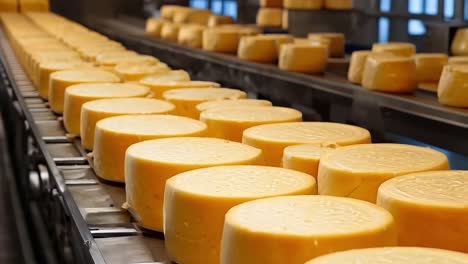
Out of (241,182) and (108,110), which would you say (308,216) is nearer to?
(241,182)

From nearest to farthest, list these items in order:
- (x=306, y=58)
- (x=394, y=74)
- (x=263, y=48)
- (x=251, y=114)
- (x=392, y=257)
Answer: (x=392, y=257) < (x=251, y=114) < (x=394, y=74) < (x=306, y=58) < (x=263, y=48)

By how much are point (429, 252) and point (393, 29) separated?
5504 millimetres

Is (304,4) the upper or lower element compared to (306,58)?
upper

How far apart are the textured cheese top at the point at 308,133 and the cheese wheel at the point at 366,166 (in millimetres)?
128

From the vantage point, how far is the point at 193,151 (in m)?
1.36

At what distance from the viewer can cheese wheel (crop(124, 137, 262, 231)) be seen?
127 centimetres

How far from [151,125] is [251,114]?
245 mm

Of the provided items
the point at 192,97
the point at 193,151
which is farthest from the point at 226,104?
the point at 193,151

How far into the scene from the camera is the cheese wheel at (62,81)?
239 cm

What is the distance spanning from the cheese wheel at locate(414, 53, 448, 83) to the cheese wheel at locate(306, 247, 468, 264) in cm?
181

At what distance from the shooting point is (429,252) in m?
0.85

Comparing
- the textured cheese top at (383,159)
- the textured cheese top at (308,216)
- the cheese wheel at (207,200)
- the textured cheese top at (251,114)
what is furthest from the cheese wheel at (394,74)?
the textured cheese top at (308,216)

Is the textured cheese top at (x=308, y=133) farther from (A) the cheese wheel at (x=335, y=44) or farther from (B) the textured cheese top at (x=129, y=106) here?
(A) the cheese wheel at (x=335, y=44)

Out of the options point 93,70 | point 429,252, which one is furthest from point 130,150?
point 93,70
